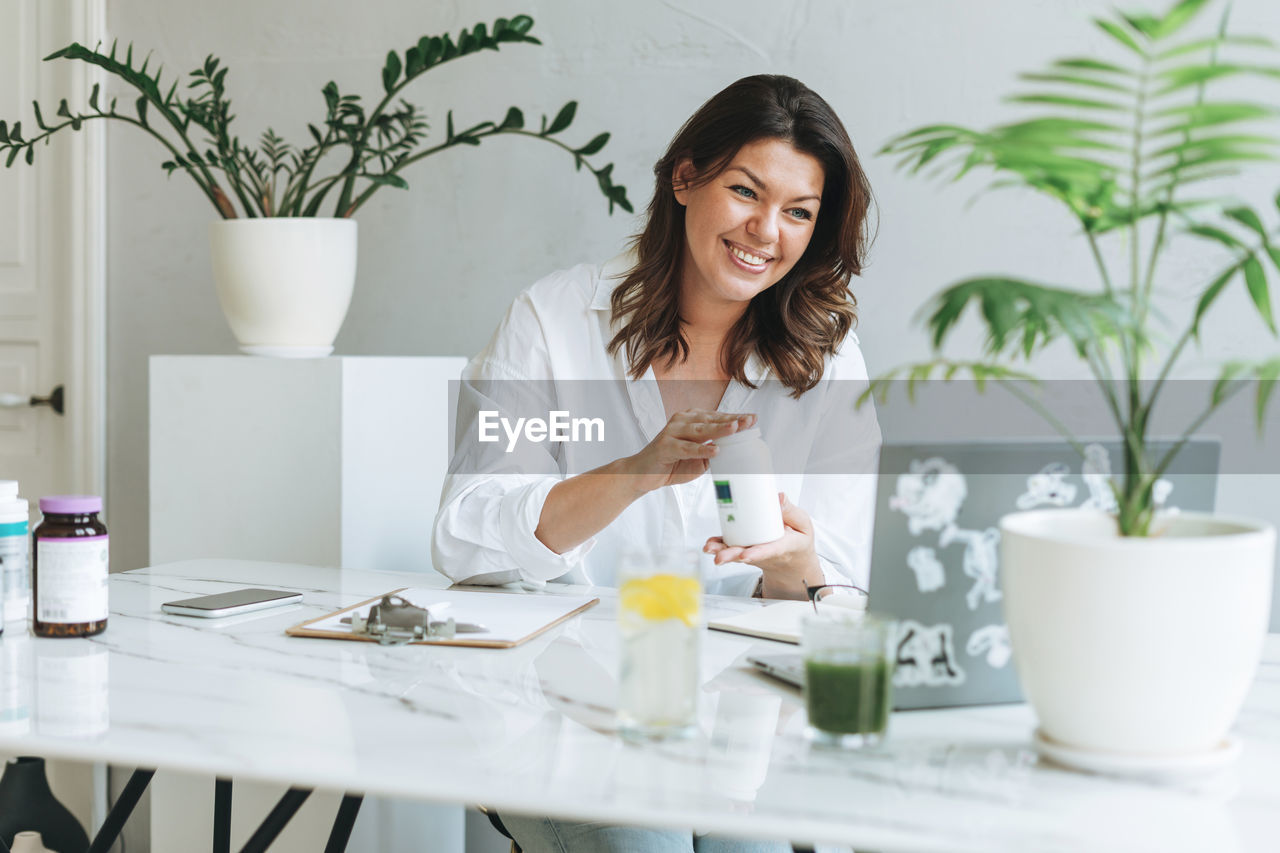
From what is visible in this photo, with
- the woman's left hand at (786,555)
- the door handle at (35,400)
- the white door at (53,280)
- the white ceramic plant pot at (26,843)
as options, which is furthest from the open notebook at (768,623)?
the door handle at (35,400)

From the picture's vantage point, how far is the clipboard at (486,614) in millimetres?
1173

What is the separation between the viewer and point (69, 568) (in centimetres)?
111

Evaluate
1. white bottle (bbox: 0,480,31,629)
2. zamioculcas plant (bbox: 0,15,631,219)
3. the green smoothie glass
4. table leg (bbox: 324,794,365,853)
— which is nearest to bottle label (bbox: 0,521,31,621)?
white bottle (bbox: 0,480,31,629)

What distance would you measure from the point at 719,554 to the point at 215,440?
1.12m

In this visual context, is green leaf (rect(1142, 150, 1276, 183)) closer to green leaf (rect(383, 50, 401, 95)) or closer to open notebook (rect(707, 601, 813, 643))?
open notebook (rect(707, 601, 813, 643))

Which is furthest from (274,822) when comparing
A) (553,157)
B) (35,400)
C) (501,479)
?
(35,400)

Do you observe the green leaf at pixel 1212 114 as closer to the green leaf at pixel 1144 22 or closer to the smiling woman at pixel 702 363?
the green leaf at pixel 1144 22

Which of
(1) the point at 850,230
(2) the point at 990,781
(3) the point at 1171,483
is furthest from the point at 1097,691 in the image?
(1) the point at 850,230

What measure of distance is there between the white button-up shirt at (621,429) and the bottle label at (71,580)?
0.52 metres

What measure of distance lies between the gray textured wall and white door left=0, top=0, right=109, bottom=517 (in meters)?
0.05

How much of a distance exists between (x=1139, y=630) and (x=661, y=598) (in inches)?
13.1

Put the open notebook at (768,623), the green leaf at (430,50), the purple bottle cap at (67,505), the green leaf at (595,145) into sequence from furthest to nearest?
the green leaf at (595,145) → the green leaf at (430,50) → the open notebook at (768,623) → the purple bottle cap at (67,505)

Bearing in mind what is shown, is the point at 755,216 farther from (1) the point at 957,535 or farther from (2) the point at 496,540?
(1) the point at 957,535

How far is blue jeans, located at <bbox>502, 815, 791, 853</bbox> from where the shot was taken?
117 cm
